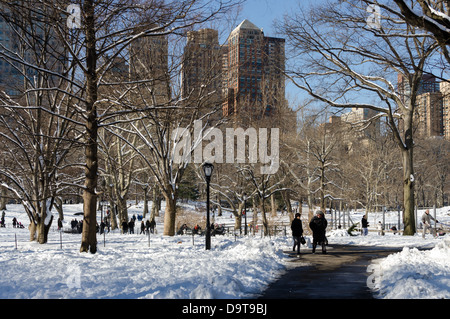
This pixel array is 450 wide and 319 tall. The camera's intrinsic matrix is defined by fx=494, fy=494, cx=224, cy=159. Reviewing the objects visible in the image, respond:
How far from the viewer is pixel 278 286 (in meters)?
10.6

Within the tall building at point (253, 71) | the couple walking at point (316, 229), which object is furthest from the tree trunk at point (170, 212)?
the couple walking at point (316, 229)

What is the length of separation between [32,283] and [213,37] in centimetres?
1975

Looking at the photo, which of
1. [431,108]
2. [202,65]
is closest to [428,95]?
[431,108]

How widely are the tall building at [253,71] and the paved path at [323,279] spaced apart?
9.76 meters

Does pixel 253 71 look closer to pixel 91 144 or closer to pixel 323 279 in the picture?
pixel 91 144

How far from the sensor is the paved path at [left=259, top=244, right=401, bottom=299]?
9.41 metres

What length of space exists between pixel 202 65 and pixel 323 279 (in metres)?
17.3

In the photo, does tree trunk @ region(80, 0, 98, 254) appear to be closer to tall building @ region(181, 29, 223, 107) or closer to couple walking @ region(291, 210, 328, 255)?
couple walking @ region(291, 210, 328, 255)

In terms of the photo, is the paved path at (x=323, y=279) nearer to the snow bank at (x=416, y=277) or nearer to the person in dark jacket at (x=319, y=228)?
the snow bank at (x=416, y=277)

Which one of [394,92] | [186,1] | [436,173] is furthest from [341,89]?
[436,173]

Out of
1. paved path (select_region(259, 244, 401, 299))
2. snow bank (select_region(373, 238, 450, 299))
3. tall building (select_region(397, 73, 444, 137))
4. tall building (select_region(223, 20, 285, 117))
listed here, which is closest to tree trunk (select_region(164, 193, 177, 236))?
tall building (select_region(223, 20, 285, 117))

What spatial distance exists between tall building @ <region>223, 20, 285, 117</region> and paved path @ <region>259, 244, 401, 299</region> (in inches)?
384

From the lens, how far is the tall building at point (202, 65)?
25.3 m
